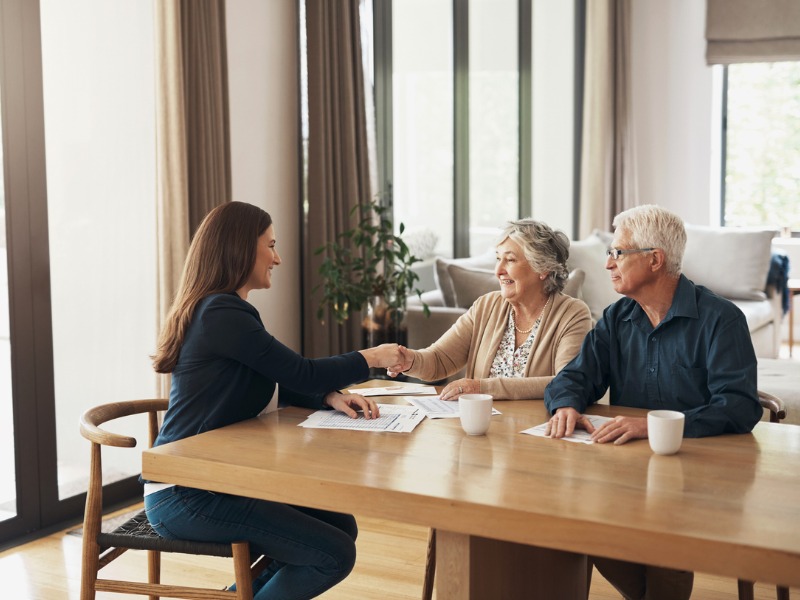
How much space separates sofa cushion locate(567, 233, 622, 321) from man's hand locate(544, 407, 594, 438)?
10.6 ft

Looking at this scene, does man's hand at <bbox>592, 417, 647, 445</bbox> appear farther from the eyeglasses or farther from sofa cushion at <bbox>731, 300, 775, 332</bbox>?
sofa cushion at <bbox>731, 300, 775, 332</bbox>

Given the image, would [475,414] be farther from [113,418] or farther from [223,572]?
[223,572]

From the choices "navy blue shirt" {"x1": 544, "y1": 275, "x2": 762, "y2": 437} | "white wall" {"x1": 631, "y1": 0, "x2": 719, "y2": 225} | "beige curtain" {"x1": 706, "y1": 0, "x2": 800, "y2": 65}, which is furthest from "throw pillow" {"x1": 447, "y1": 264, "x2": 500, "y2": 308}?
"beige curtain" {"x1": 706, "y1": 0, "x2": 800, "y2": 65}

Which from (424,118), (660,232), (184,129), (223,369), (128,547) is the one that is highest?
(424,118)

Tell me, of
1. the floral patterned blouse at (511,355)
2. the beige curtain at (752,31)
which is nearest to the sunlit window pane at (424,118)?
the beige curtain at (752,31)

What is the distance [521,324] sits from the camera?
8.73 ft

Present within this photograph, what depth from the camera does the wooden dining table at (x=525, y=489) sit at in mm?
1369

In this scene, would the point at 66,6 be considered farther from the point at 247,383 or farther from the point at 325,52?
the point at 247,383

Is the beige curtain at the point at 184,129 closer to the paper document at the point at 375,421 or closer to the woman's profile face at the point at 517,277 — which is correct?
the woman's profile face at the point at 517,277

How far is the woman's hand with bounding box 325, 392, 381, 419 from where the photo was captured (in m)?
2.14

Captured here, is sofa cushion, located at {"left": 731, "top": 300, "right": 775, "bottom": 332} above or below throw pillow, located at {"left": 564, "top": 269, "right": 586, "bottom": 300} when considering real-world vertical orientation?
below

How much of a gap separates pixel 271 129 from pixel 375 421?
2.63 m

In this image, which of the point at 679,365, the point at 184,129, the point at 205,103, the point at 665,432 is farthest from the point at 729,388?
the point at 205,103

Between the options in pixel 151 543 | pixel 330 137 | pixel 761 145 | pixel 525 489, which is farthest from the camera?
pixel 761 145
